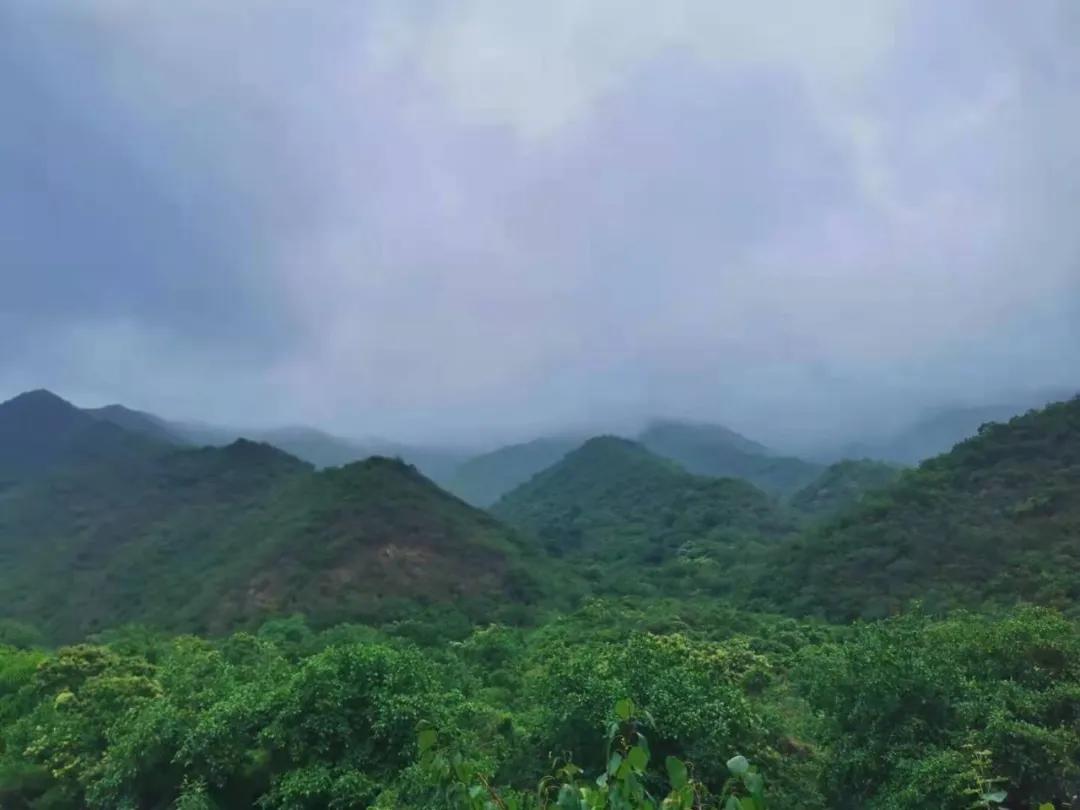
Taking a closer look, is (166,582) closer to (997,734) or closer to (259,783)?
(259,783)

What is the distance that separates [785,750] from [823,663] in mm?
2062

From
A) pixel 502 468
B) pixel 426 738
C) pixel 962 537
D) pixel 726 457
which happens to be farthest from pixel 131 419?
pixel 426 738

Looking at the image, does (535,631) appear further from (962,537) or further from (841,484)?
A: (841,484)

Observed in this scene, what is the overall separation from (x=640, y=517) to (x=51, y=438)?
226 feet

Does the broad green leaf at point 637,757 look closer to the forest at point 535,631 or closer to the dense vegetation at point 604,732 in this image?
the forest at point 535,631

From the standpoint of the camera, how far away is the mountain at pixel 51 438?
87000mm

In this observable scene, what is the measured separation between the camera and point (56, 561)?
2409 inches

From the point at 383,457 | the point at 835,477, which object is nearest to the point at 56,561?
the point at 383,457

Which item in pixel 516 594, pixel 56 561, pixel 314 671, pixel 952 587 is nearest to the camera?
pixel 314 671

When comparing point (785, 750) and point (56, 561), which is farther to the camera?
point (56, 561)

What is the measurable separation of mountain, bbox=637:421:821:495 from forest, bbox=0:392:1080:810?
3162cm

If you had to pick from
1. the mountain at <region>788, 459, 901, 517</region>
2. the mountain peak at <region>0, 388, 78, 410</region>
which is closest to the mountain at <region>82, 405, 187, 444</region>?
the mountain peak at <region>0, 388, 78, 410</region>

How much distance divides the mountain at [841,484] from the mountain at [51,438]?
6902cm

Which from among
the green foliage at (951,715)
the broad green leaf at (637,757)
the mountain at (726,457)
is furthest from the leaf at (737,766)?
the mountain at (726,457)
